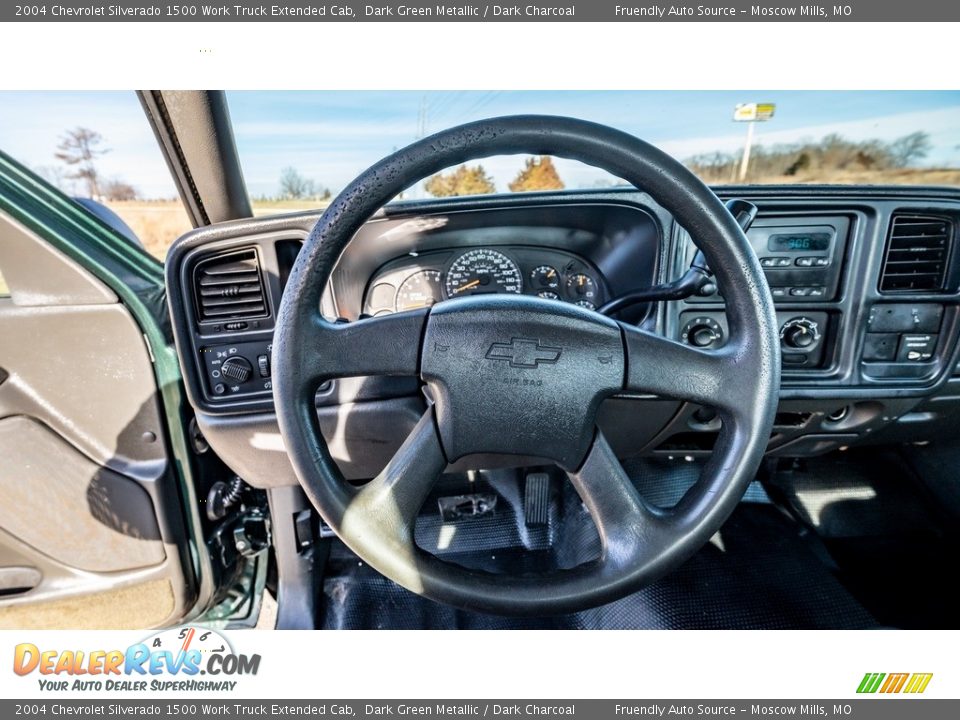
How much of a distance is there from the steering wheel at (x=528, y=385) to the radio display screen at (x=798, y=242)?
2.17 feet

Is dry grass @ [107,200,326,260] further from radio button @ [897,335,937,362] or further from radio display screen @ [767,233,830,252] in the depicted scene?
radio button @ [897,335,937,362]

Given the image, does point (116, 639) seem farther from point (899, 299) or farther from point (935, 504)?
point (935, 504)

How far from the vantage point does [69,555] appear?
1.57 metres

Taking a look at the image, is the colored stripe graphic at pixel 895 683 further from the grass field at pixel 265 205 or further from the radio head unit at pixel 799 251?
the grass field at pixel 265 205

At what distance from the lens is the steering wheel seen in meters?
0.82

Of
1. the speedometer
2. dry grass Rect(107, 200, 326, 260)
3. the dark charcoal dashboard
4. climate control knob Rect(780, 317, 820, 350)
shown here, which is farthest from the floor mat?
dry grass Rect(107, 200, 326, 260)

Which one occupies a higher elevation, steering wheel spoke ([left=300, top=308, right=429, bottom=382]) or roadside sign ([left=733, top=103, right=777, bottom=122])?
roadside sign ([left=733, top=103, right=777, bottom=122])

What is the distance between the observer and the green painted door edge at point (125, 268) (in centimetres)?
133

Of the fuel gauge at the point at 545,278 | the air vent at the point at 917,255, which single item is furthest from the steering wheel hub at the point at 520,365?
the air vent at the point at 917,255

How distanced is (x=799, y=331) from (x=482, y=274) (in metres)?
0.85

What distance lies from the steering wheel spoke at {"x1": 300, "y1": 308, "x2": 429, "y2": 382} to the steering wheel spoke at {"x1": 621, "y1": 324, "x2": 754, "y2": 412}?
0.34 meters

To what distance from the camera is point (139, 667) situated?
3.82ft

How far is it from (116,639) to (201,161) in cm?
112
